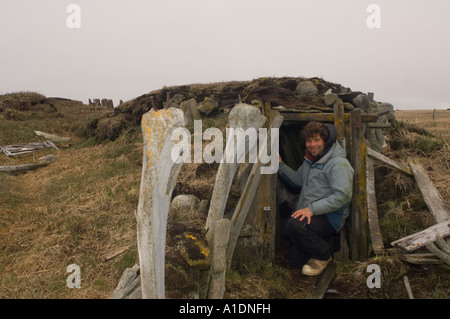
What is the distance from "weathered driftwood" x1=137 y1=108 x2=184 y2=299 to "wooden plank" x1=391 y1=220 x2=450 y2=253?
3.15 metres

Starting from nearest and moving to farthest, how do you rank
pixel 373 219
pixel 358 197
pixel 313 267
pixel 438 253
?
pixel 438 253, pixel 313 267, pixel 358 197, pixel 373 219

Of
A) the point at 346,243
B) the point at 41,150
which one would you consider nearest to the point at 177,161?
the point at 346,243

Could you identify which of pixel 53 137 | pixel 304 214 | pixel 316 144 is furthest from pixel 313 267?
pixel 53 137

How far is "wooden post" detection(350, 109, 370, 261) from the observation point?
4.57 m

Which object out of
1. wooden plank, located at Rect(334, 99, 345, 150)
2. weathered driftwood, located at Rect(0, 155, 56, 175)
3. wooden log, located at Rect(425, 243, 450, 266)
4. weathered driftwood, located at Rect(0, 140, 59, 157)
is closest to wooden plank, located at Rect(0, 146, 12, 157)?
weathered driftwood, located at Rect(0, 140, 59, 157)

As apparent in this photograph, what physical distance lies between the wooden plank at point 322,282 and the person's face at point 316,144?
1644 mm

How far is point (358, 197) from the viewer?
4.57 m

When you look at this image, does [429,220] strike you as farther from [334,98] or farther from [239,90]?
[239,90]

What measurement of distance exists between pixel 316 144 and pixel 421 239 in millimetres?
1838

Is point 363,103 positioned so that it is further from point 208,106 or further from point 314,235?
point 208,106

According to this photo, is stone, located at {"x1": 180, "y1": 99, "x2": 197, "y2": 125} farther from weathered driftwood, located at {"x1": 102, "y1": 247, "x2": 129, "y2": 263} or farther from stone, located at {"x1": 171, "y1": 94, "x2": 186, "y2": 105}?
weathered driftwood, located at {"x1": 102, "y1": 247, "x2": 129, "y2": 263}

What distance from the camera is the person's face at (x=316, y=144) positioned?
4.14 meters
